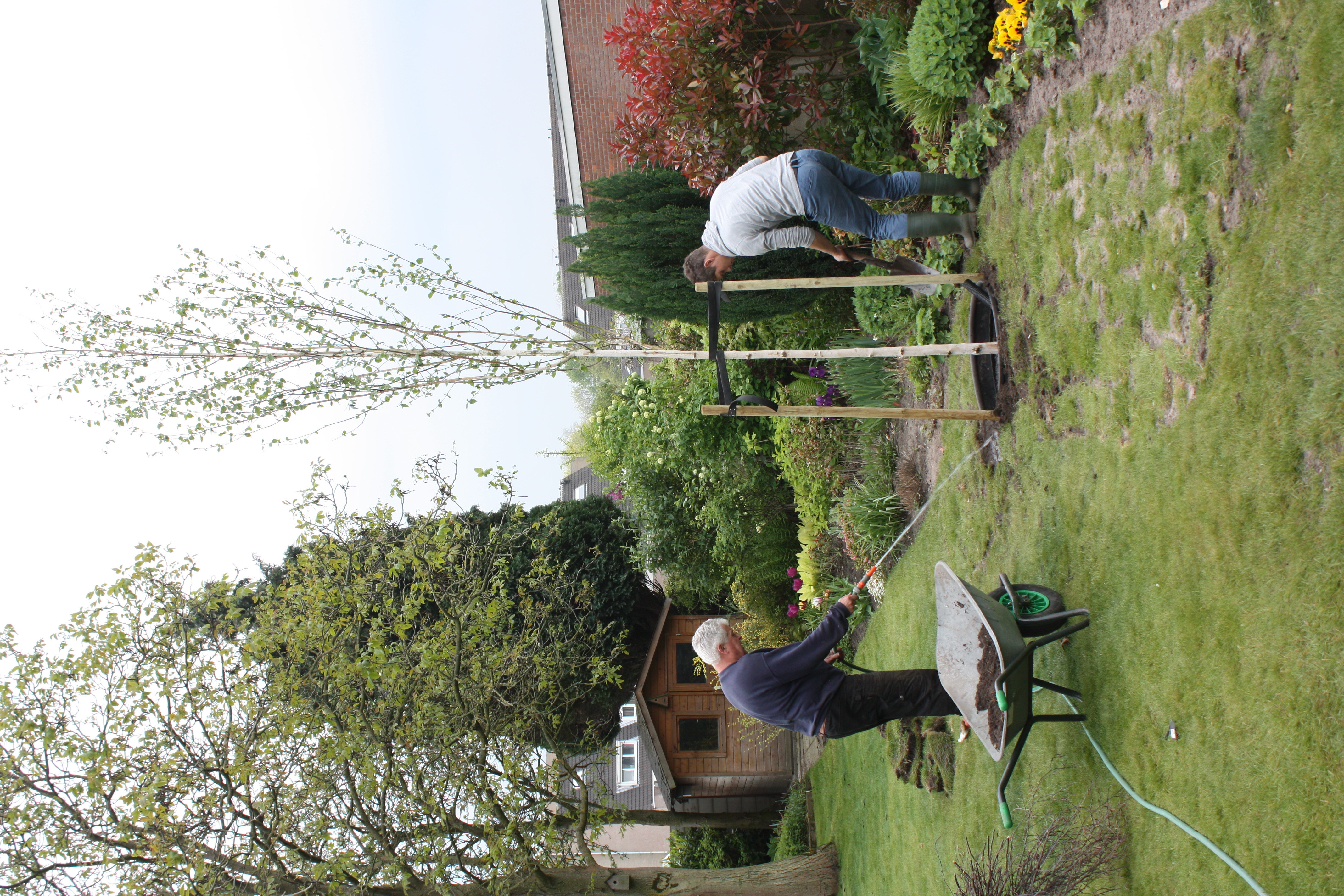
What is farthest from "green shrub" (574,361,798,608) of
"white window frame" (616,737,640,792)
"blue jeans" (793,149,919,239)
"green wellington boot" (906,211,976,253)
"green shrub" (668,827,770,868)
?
"white window frame" (616,737,640,792)

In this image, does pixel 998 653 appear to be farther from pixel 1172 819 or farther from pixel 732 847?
pixel 732 847

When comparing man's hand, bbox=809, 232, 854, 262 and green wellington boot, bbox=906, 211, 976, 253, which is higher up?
green wellington boot, bbox=906, 211, 976, 253

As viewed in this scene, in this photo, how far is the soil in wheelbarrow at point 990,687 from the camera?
4.02 metres

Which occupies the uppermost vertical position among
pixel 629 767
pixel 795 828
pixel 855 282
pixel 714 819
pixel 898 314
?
pixel 855 282

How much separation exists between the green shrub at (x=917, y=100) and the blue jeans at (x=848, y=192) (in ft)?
4.51

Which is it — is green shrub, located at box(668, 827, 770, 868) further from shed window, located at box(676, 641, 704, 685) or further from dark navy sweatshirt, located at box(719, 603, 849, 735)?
dark navy sweatshirt, located at box(719, 603, 849, 735)

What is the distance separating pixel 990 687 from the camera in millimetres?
4078

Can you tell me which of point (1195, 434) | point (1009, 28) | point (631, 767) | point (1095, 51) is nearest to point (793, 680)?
point (1195, 434)

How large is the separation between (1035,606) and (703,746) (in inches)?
437

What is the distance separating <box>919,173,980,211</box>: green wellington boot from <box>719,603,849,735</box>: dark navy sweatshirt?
3.22 m

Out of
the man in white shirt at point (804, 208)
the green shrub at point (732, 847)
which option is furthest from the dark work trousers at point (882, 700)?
the green shrub at point (732, 847)

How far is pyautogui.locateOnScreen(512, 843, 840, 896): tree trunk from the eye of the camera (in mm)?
7512

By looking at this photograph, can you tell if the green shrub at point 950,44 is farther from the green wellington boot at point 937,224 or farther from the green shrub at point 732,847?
the green shrub at point 732,847

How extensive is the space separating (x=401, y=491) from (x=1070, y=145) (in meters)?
6.88
